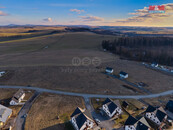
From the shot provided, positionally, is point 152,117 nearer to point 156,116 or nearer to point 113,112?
point 156,116

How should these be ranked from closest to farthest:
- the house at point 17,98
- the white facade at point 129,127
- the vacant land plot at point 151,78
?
1. the white facade at point 129,127
2. the house at point 17,98
3. the vacant land plot at point 151,78

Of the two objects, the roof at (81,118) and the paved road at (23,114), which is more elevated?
the roof at (81,118)

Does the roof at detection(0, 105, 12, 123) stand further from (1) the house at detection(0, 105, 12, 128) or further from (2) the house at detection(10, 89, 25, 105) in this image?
(2) the house at detection(10, 89, 25, 105)

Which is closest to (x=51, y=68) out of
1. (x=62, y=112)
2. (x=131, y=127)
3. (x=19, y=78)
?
(x=19, y=78)

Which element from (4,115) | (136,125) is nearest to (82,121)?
(136,125)

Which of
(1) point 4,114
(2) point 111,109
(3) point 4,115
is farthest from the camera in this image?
(2) point 111,109

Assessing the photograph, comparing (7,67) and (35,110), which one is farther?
(7,67)

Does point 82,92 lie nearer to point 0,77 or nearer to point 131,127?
point 131,127

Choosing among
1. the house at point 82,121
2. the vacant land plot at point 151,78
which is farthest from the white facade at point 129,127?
the vacant land plot at point 151,78

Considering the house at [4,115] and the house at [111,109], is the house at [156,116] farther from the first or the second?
the house at [4,115]
